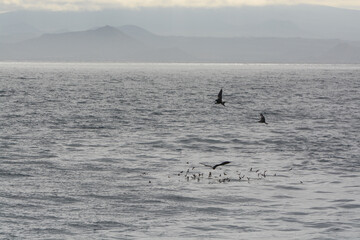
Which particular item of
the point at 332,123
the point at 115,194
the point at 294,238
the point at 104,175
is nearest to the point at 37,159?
the point at 104,175

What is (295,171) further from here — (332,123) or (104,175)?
(332,123)

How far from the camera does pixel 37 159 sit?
31141 millimetres

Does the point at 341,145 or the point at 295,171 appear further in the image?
the point at 341,145

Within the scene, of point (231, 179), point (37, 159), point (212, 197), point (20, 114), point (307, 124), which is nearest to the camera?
point (212, 197)

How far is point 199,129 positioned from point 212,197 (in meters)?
24.5

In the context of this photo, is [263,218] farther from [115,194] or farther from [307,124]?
[307,124]

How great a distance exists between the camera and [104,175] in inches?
1070

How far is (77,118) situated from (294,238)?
39.5m

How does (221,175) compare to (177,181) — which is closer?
(177,181)

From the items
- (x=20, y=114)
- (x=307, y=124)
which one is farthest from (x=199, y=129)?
(x=20, y=114)

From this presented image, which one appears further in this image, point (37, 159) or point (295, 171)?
point (37, 159)

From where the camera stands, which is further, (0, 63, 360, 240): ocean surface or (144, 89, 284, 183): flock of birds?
(144, 89, 284, 183): flock of birds

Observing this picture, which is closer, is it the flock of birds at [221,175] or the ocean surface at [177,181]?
the ocean surface at [177,181]

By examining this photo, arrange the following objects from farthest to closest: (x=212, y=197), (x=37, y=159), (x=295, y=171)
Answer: (x=37, y=159)
(x=295, y=171)
(x=212, y=197)
